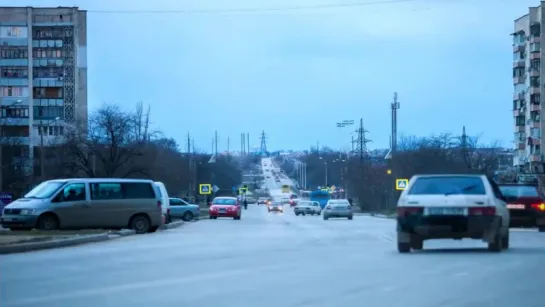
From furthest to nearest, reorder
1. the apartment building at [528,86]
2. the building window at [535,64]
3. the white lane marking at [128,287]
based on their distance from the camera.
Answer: the building window at [535,64]
the apartment building at [528,86]
the white lane marking at [128,287]

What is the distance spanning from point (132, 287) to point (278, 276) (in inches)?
94.1

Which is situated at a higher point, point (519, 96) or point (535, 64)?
point (535, 64)

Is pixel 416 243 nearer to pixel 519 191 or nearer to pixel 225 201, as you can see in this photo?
pixel 519 191

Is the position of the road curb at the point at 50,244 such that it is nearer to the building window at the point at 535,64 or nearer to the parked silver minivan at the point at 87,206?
the parked silver minivan at the point at 87,206

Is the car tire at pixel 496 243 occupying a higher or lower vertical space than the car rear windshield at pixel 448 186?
lower

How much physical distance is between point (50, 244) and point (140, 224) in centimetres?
1050

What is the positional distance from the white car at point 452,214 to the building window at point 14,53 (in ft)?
262

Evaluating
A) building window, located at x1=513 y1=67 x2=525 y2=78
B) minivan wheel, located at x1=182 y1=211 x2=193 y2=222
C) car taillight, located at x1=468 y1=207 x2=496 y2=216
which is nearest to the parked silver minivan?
car taillight, located at x1=468 y1=207 x2=496 y2=216

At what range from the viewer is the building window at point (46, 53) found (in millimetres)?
94062

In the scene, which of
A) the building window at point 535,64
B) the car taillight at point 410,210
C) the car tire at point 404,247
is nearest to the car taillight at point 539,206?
the car tire at point 404,247

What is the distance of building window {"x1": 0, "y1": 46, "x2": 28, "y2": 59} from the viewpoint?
310ft

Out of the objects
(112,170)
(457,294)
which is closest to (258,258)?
A: (457,294)

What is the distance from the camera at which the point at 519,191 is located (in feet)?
109

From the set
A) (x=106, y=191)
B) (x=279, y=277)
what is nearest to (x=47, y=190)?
(x=106, y=191)
